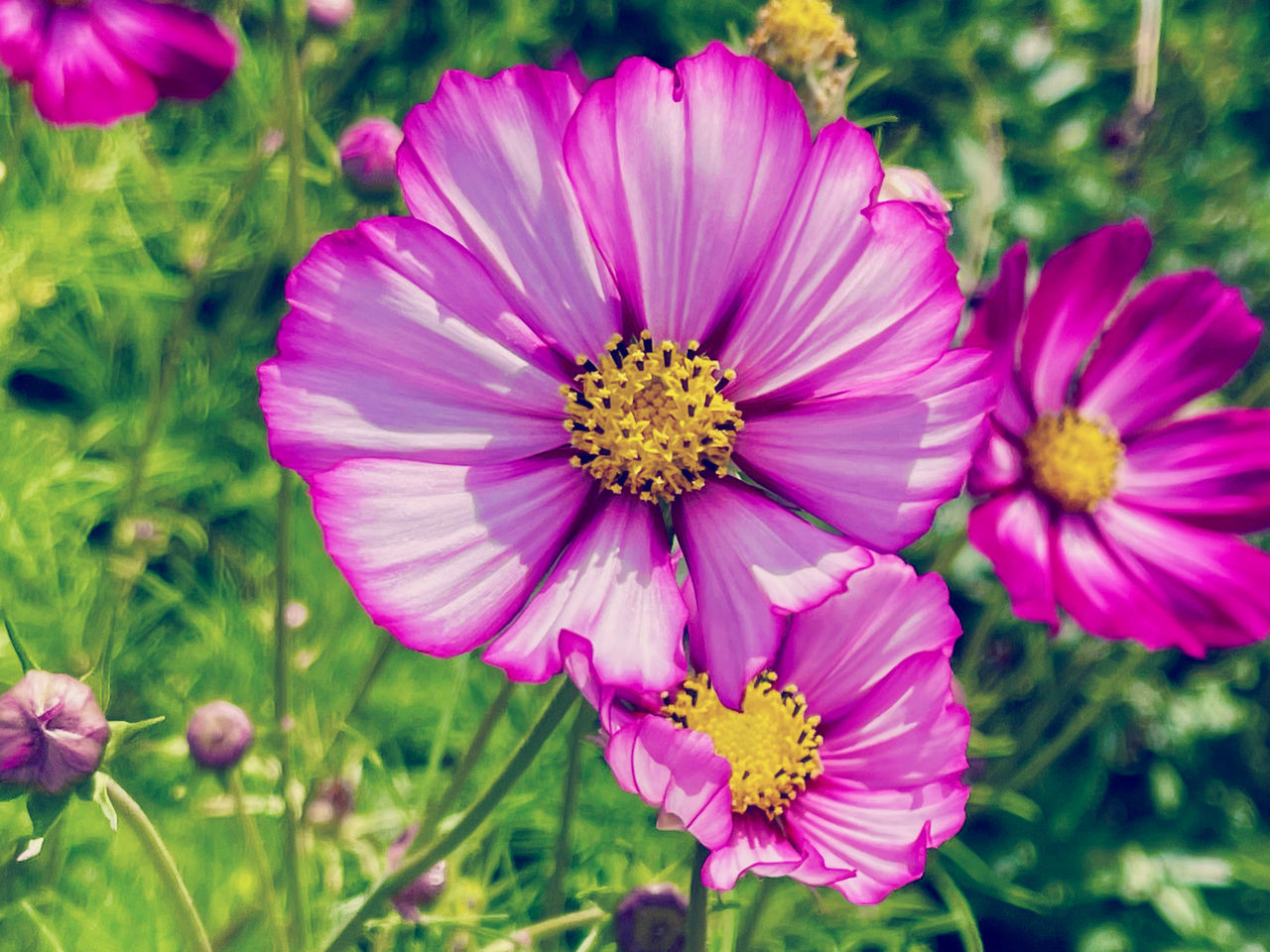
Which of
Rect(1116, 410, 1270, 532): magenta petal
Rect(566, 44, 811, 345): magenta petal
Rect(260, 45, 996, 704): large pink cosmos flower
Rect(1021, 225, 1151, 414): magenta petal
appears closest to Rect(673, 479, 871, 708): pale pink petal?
Rect(260, 45, 996, 704): large pink cosmos flower

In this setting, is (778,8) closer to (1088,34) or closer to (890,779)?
(890,779)

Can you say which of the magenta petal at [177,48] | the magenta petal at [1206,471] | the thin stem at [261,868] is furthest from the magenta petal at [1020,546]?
the magenta petal at [177,48]

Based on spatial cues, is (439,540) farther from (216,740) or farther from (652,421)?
(216,740)

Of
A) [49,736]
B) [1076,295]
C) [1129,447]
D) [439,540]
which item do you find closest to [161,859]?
[49,736]

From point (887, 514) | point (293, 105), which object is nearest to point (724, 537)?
point (887, 514)

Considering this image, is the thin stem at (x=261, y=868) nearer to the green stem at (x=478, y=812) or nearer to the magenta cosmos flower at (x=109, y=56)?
the green stem at (x=478, y=812)
